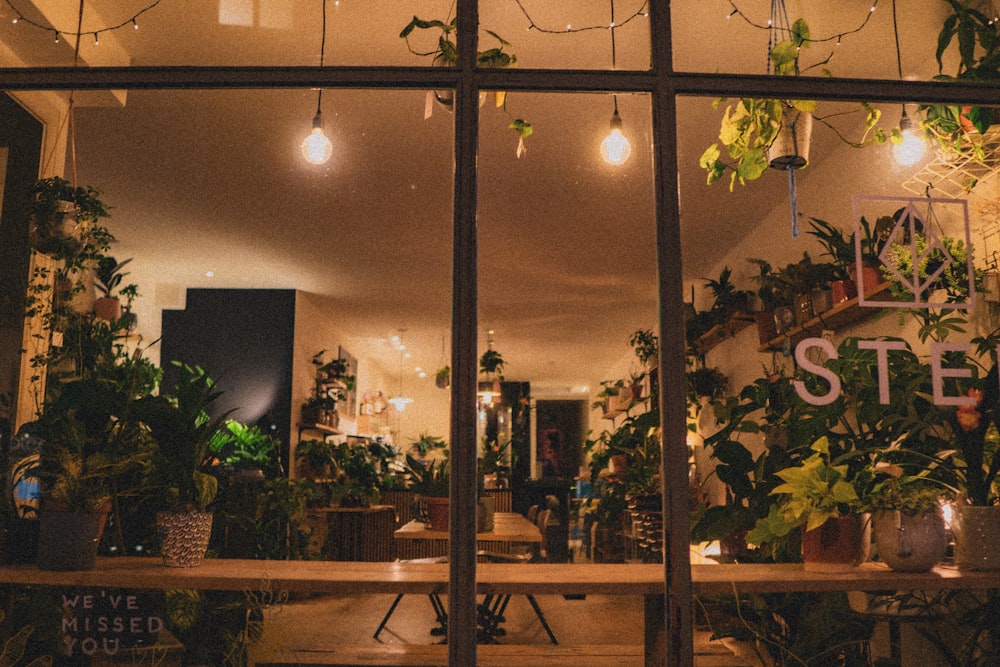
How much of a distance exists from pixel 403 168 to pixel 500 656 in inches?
158

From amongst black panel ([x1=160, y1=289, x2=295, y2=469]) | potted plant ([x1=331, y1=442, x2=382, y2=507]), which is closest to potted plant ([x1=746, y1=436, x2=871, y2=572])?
potted plant ([x1=331, y1=442, x2=382, y2=507])

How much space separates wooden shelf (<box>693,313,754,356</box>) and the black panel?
536cm

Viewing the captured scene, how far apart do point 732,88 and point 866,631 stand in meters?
1.61

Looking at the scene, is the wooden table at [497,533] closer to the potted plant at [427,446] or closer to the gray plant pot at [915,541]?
the potted plant at [427,446]

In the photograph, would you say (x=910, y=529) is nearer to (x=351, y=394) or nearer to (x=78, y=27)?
(x=78, y=27)

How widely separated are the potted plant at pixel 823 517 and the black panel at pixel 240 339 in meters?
8.06

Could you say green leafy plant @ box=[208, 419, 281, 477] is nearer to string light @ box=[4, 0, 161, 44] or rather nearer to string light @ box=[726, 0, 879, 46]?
string light @ box=[4, 0, 161, 44]

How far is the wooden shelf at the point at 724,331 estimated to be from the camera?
587 centimetres

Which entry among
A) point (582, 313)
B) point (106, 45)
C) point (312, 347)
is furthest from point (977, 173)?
point (312, 347)

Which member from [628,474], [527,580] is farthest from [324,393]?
[527,580]

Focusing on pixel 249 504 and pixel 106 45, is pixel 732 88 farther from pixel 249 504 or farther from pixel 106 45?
pixel 249 504

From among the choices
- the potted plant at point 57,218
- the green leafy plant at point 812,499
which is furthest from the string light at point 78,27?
the green leafy plant at point 812,499

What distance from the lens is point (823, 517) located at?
7.05 feet

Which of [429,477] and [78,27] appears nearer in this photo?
[78,27]
